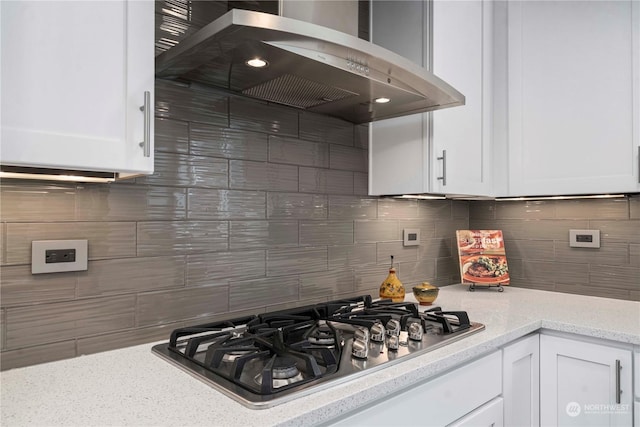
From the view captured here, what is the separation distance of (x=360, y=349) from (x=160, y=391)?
0.48 metres

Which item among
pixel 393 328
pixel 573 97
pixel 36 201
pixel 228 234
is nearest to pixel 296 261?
pixel 228 234

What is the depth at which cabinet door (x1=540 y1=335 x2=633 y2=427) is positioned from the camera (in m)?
1.42

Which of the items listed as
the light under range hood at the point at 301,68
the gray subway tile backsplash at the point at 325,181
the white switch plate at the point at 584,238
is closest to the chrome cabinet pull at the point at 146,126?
the light under range hood at the point at 301,68

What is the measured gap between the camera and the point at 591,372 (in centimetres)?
148

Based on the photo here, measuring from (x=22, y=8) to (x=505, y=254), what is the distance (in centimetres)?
224

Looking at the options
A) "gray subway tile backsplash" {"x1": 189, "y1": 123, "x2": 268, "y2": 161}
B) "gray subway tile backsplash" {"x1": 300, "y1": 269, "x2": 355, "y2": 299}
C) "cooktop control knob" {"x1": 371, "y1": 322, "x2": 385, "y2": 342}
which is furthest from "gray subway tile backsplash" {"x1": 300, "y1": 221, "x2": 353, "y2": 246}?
"cooktop control knob" {"x1": 371, "y1": 322, "x2": 385, "y2": 342}

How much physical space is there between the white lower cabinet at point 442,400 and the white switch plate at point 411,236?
2.69ft

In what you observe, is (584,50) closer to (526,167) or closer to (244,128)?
(526,167)

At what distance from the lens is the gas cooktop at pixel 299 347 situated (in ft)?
3.09

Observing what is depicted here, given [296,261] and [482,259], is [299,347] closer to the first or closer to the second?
[296,261]

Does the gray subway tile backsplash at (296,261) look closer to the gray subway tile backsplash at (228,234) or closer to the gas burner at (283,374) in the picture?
the gray subway tile backsplash at (228,234)

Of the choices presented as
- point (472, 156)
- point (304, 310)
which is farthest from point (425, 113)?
point (304, 310)

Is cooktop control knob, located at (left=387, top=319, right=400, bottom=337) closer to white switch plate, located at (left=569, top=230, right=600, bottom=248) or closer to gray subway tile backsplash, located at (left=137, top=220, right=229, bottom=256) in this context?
gray subway tile backsplash, located at (left=137, top=220, right=229, bottom=256)

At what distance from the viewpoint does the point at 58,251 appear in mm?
1129
